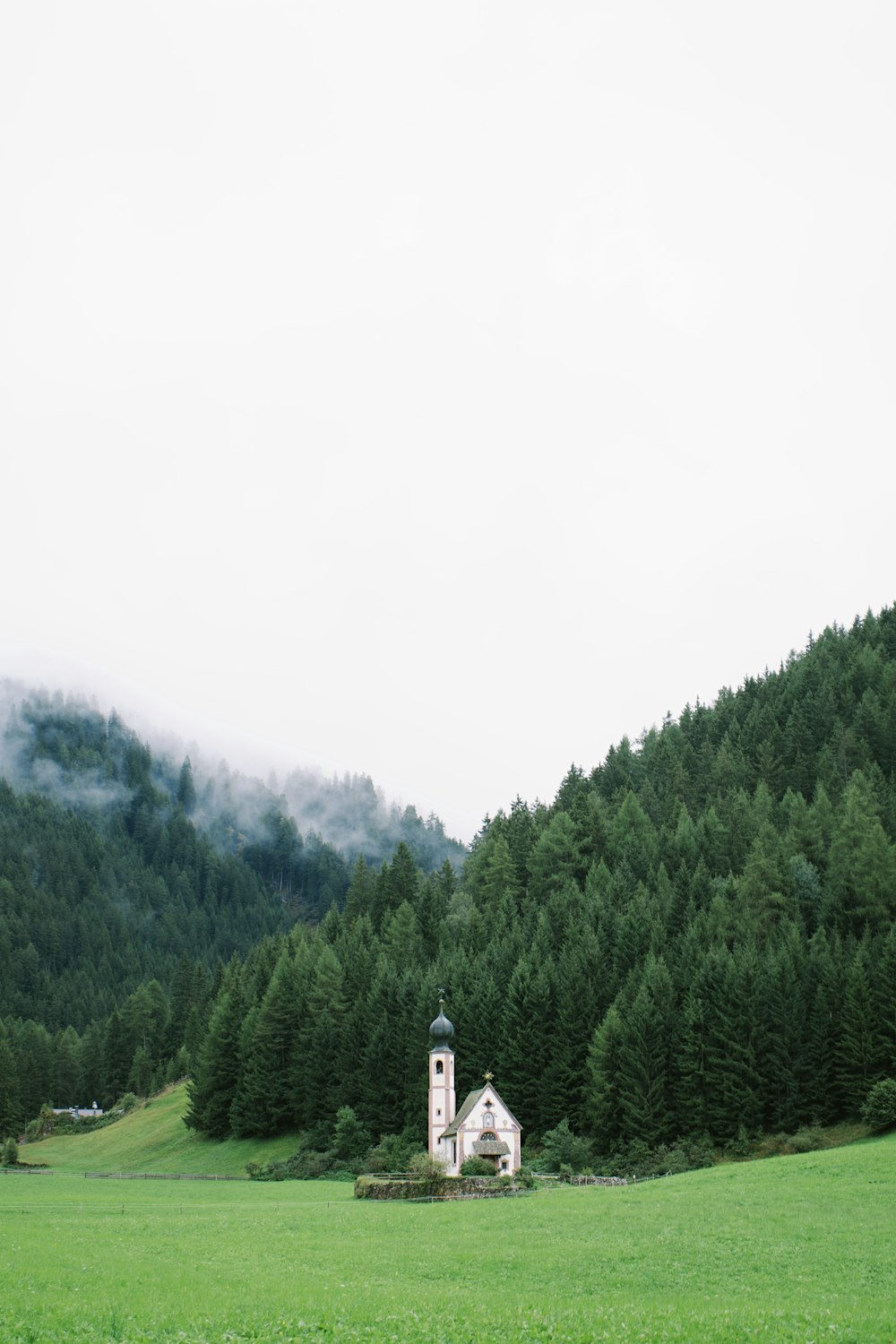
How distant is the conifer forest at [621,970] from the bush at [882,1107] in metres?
3.64

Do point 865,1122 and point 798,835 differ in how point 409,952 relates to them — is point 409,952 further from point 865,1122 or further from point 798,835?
point 865,1122

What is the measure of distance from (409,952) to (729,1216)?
71134 millimetres

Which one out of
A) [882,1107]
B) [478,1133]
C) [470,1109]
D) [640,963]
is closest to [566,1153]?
[478,1133]

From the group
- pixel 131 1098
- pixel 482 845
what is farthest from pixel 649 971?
pixel 131 1098

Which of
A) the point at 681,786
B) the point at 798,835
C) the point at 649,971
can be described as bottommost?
the point at 649,971

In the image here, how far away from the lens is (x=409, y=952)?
10788cm

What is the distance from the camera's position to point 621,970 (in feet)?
291

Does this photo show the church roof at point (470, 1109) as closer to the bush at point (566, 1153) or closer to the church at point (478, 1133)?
the church at point (478, 1133)

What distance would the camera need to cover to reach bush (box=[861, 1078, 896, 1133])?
63.2 meters

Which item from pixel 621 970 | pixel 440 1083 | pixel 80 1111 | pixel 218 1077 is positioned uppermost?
pixel 621 970

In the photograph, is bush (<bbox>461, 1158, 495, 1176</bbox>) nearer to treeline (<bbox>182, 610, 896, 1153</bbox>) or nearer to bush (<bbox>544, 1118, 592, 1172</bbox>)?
bush (<bbox>544, 1118, 592, 1172</bbox>)

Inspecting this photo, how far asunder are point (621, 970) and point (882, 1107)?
89.5 ft

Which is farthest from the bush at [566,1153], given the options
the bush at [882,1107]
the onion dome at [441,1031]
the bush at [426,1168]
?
the bush at [882,1107]

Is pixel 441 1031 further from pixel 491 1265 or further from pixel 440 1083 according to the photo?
pixel 491 1265
